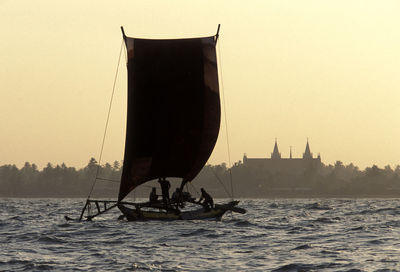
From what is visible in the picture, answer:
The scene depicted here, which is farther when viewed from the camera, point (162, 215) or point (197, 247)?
point (162, 215)

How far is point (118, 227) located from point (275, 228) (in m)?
8.23

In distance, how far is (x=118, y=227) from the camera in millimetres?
42594

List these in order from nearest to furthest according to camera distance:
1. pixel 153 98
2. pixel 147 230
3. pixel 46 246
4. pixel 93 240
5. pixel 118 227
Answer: pixel 46 246 < pixel 93 240 < pixel 147 230 < pixel 118 227 < pixel 153 98

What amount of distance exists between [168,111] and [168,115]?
0.73ft

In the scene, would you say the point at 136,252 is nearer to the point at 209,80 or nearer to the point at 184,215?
the point at 184,215

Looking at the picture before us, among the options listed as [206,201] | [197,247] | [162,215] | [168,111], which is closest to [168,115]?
[168,111]

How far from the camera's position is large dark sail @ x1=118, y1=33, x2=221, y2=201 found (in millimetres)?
45125

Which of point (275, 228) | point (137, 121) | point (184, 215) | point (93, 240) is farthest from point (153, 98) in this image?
point (93, 240)

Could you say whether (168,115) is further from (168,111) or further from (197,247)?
(197,247)

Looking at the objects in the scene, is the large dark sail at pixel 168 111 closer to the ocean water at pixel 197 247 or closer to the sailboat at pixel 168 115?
the sailboat at pixel 168 115

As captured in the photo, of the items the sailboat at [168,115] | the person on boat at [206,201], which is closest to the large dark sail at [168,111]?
the sailboat at [168,115]

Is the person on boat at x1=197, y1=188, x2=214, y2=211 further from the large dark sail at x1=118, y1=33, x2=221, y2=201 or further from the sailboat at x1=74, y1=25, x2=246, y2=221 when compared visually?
the large dark sail at x1=118, y1=33, x2=221, y2=201

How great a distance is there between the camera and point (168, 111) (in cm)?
4588

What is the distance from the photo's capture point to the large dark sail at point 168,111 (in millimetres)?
45125
